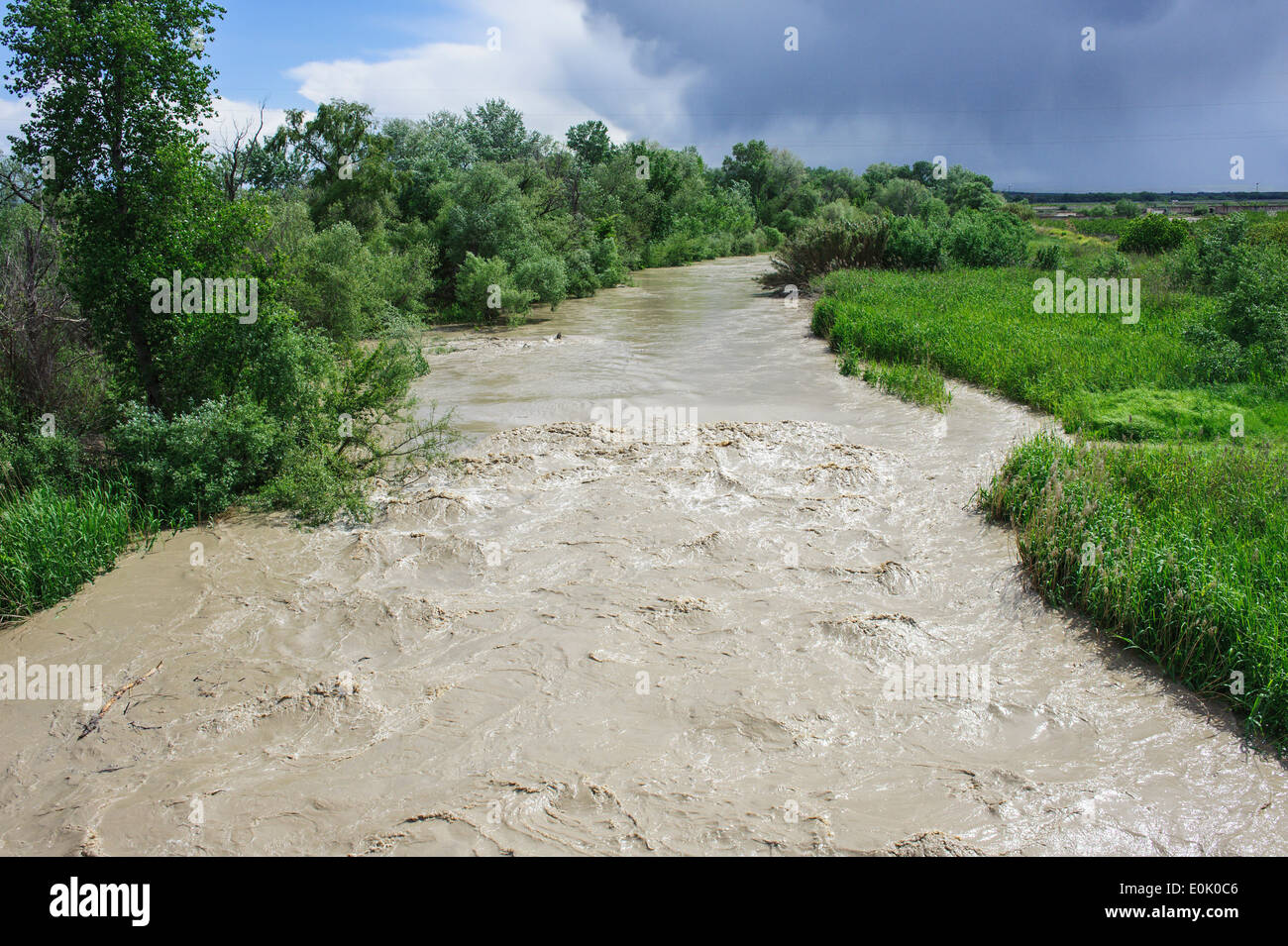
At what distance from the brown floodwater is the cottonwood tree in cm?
293

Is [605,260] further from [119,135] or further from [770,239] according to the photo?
[770,239]

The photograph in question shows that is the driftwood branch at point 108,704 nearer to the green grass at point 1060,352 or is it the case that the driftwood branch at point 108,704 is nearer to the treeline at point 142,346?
the treeline at point 142,346

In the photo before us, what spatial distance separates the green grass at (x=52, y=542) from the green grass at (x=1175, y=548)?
9.06m

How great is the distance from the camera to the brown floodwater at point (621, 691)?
14.8ft

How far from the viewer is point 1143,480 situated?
8445 mm

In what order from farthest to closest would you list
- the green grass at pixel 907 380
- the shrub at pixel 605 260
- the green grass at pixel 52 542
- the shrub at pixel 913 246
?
the shrub at pixel 605 260 → the shrub at pixel 913 246 → the green grass at pixel 907 380 → the green grass at pixel 52 542

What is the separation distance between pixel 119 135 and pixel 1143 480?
39.2ft

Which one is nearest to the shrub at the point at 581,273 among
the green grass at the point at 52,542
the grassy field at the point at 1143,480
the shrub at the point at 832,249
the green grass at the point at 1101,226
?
the shrub at the point at 832,249

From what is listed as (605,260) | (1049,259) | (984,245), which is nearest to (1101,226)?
(984,245)

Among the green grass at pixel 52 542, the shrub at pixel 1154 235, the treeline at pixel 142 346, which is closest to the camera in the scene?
the green grass at pixel 52 542

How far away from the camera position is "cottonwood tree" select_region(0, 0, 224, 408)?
8359 mm

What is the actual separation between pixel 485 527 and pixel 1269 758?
280 inches

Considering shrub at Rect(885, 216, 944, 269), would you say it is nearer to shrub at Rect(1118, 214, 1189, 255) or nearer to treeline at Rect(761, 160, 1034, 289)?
treeline at Rect(761, 160, 1034, 289)

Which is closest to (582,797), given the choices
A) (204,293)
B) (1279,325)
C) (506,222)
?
(204,293)
